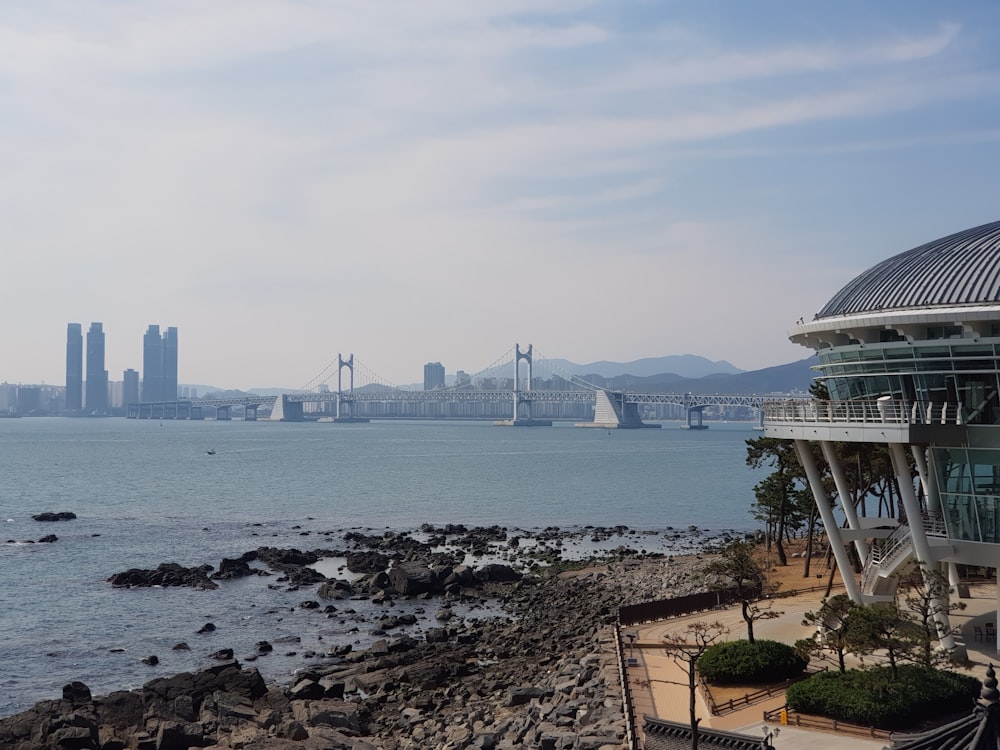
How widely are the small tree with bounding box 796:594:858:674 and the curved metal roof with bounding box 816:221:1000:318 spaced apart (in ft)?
21.9

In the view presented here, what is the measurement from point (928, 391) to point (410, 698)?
1493 centimetres

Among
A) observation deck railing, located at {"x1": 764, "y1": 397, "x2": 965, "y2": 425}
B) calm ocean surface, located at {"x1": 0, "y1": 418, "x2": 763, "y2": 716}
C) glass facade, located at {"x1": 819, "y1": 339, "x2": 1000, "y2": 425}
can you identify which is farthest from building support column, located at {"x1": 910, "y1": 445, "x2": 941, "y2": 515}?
calm ocean surface, located at {"x1": 0, "y1": 418, "x2": 763, "y2": 716}

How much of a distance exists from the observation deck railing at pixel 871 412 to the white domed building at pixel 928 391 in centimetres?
3

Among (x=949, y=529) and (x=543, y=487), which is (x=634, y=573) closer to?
(x=949, y=529)

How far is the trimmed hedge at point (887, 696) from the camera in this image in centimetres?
1764

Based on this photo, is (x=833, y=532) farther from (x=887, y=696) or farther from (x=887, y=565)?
(x=887, y=696)

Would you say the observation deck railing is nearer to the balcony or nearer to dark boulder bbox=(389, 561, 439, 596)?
the balcony

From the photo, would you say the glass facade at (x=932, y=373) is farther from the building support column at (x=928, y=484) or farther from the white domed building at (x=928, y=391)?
the building support column at (x=928, y=484)

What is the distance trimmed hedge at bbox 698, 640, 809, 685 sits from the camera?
68.5 feet

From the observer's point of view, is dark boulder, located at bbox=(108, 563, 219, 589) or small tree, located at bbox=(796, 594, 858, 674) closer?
small tree, located at bbox=(796, 594, 858, 674)

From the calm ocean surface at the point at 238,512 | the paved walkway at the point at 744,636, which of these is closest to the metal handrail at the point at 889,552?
the paved walkway at the point at 744,636

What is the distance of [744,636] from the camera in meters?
24.9

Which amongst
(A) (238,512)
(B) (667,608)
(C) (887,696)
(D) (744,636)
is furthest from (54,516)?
(C) (887,696)

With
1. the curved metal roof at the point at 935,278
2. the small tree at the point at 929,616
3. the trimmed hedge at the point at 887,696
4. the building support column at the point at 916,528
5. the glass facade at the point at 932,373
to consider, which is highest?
the curved metal roof at the point at 935,278
